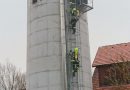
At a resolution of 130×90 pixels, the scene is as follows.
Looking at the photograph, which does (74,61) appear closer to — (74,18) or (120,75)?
(74,18)

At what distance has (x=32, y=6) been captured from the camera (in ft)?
81.3

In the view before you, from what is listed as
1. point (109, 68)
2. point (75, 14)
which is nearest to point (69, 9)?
point (75, 14)

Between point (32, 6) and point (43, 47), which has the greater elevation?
point (32, 6)

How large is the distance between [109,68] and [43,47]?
49.6 feet

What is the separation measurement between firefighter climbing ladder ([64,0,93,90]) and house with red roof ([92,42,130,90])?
13638 millimetres

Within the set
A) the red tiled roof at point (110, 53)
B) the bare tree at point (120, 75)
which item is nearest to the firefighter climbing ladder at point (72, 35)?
the bare tree at point (120, 75)

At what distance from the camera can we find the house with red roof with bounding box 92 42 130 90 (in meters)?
37.7

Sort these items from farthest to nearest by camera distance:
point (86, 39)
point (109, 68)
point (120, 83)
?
point (109, 68)
point (120, 83)
point (86, 39)

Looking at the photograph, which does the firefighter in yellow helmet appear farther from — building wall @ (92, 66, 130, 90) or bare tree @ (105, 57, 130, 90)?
building wall @ (92, 66, 130, 90)

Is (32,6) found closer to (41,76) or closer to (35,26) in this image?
(35,26)

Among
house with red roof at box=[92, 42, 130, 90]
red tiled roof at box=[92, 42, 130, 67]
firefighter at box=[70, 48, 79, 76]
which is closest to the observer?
firefighter at box=[70, 48, 79, 76]

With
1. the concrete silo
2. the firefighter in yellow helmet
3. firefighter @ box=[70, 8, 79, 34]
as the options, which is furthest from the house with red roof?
the firefighter in yellow helmet

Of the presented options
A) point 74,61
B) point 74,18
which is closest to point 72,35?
point 74,18

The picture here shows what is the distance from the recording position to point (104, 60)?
39.0m
